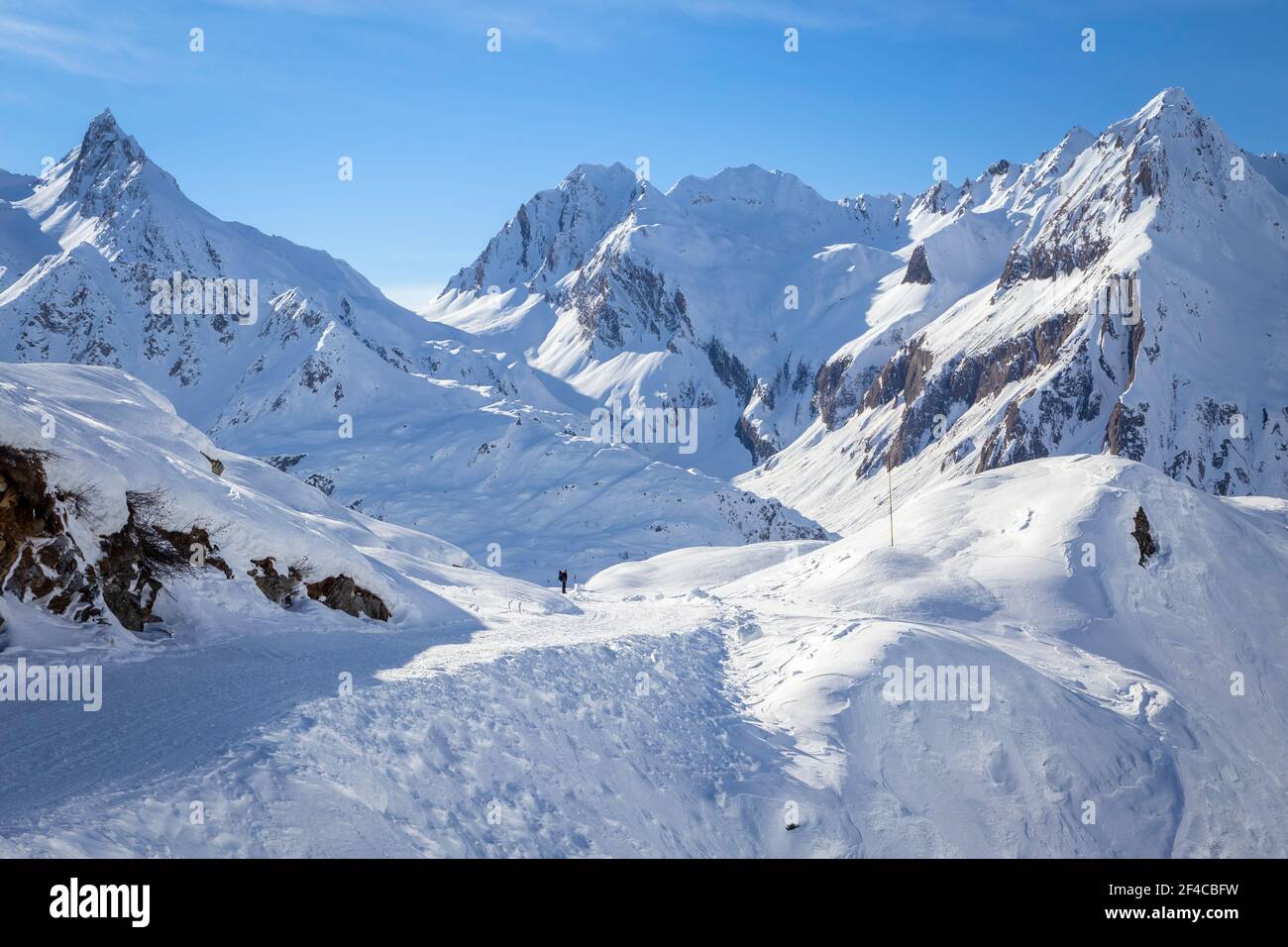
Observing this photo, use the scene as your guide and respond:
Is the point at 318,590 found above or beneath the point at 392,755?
above

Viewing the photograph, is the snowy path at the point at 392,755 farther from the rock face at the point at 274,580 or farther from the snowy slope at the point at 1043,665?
the snowy slope at the point at 1043,665

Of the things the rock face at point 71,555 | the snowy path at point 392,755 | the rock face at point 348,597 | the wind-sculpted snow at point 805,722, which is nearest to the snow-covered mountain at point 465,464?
the wind-sculpted snow at point 805,722

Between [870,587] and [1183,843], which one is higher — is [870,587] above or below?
above

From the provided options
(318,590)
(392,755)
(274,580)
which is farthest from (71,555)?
(392,755)

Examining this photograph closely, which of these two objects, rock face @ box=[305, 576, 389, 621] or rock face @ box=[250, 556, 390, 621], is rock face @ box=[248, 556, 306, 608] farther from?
rock face @ box=[305, 576, 389, 621]

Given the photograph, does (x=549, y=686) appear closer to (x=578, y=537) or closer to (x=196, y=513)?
(x=196, y=513)

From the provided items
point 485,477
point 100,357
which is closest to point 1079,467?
point 485,477

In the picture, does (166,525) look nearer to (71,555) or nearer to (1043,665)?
(71,555)

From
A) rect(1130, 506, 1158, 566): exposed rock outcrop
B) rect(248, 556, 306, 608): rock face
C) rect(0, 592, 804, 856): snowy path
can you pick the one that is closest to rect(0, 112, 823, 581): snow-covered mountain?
rect(1130, 506, 1158, 566): exposed rock outcrop
